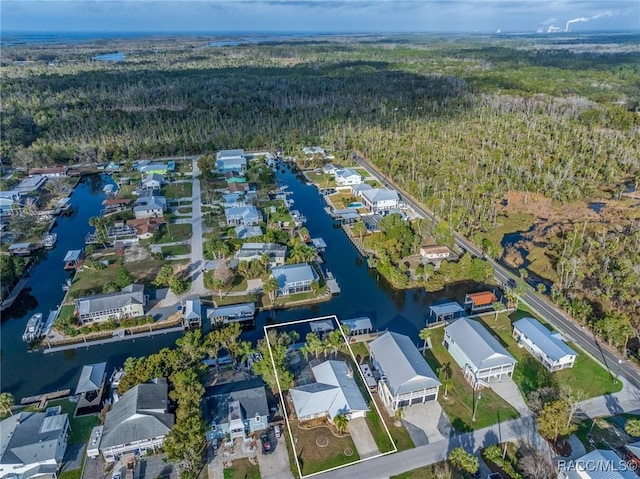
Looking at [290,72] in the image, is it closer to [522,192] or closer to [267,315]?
[522,192]

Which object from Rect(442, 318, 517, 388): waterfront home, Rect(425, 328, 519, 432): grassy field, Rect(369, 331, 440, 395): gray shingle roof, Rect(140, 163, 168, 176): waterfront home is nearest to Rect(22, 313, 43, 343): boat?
Rect(369, 331, 440, 395): gray shingle roof

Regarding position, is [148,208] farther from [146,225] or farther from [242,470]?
[242,470]

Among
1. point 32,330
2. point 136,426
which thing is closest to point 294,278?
point 136,426

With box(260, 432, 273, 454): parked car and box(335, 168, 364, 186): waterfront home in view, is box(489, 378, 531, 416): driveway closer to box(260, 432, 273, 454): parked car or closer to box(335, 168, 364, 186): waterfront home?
box(260, 432, 273, 454): parked car

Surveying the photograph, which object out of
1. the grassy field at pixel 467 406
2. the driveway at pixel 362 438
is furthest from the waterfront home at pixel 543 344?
the driveway at pixel 362 438

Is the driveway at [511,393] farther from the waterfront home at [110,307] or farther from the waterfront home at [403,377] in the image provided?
the waterfront home at [110,307]

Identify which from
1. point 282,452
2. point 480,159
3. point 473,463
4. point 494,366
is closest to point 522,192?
point 480,159
